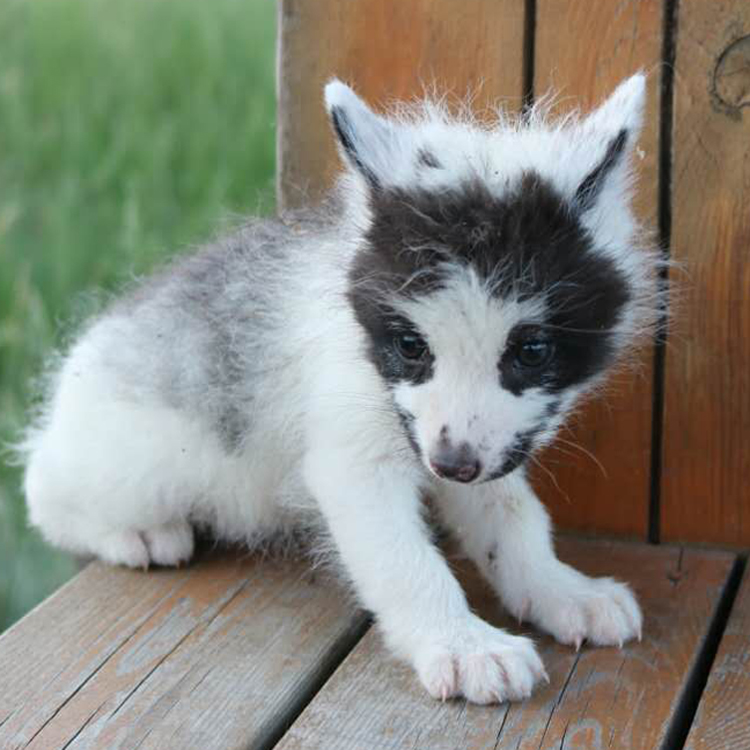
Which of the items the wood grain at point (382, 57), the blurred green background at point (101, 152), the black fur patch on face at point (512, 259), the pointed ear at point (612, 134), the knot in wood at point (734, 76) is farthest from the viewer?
Result: the blurred green background at point (101, 152)

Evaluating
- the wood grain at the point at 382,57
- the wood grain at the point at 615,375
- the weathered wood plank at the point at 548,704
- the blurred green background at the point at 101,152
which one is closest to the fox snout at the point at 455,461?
the weathered wood plank at the point at 548,704

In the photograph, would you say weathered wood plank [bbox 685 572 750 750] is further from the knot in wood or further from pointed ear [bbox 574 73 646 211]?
the knot in wood

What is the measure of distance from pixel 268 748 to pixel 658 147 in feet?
5.42

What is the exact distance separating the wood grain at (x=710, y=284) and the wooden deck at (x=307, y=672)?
136mm

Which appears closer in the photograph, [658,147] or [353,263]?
[353,263]

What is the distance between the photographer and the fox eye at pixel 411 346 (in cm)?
269

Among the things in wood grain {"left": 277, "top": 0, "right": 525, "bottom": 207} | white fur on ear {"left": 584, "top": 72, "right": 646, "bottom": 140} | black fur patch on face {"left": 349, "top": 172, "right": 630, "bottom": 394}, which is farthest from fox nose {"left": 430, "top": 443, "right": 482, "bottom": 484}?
wood grain {"left": 277, "top": 0, "right": 525, "bottom": 207}

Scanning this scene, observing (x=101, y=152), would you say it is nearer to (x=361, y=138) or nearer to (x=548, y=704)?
(x=361, y=138)

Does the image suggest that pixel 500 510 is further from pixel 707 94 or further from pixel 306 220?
pixel 707 94

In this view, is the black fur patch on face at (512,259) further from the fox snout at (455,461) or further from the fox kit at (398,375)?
the fox snout at (455,461)

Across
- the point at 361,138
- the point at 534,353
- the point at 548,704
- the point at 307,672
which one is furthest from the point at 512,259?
the point at 307,672

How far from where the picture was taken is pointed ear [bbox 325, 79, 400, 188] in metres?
2.78

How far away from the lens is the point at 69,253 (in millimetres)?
5656

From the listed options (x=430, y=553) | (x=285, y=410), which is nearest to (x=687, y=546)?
(x=430, y=553)
